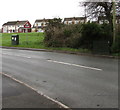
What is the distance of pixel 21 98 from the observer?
5.15 m

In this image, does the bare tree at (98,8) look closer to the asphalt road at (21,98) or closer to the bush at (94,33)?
the bush at (94,33)

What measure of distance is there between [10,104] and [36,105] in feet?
2.26

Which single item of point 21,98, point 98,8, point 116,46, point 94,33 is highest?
point 98,8

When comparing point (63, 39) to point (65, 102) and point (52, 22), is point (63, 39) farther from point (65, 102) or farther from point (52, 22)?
point (65, 102)

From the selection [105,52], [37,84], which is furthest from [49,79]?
[105,52]

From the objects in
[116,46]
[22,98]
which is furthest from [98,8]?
[22,98]

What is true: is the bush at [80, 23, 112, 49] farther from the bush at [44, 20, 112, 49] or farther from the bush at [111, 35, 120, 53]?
the bush at [111, 35, 120, 53]

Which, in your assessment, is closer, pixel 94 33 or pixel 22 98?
pixel 22 98

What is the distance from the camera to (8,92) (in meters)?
5.70

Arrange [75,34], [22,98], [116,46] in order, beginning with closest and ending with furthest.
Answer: [22,98] < [116,46] < [75,34]

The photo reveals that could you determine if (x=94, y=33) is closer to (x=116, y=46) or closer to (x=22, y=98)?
(x=116, y=46)

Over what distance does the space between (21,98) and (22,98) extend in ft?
0.10

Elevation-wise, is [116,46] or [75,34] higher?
[75,34]

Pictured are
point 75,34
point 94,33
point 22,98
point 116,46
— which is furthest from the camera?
point 75,34
